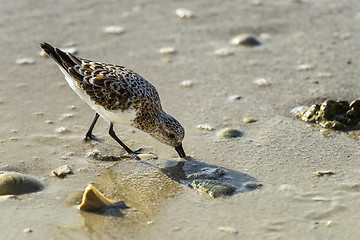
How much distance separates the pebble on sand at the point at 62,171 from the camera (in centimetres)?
448

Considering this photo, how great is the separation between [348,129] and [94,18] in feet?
12.5

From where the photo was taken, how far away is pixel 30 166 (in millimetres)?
4621

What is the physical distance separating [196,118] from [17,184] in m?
1.95

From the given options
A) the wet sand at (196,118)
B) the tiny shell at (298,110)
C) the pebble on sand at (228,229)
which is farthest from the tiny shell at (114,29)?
the pebble on sand at (228,229)

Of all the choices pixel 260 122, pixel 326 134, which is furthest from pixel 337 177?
pixel 260 122

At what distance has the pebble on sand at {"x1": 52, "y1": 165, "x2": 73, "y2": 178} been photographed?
14.7ft

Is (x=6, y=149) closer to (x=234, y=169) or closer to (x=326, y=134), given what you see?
(x=234, y=169)

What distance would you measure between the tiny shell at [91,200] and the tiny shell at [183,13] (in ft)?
13.4

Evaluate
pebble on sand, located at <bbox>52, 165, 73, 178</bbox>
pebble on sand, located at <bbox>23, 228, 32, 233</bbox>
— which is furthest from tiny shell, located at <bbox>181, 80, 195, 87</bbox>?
pebble on sand, located at <bbox>23, 228, 32, 233</bbox>

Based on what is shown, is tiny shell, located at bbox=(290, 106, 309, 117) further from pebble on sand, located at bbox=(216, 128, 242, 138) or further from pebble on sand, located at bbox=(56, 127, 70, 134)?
pebble on sand, located at bbox=(56, 127, 70, 134)

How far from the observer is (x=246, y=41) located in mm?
6863

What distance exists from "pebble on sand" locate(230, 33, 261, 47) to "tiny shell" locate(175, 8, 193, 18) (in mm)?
904

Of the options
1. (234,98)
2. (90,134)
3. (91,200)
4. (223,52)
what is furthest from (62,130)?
(223,52)

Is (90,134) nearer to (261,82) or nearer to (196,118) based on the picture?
(196,118)
